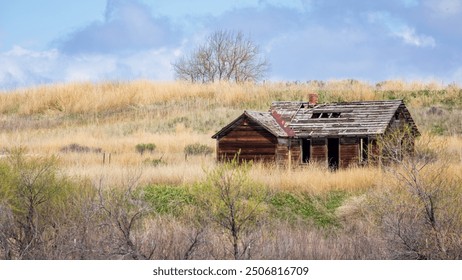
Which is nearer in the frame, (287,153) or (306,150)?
(287,153)

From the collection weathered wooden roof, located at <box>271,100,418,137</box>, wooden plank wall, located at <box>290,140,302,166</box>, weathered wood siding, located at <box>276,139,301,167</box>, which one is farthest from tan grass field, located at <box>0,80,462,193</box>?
weathered wooden roof, located at <box>271,100,418,137</box>

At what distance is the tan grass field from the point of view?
115ft

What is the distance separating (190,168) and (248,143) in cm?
348

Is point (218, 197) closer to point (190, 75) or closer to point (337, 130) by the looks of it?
point (337, 130)

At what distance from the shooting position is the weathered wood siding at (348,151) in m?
27.9

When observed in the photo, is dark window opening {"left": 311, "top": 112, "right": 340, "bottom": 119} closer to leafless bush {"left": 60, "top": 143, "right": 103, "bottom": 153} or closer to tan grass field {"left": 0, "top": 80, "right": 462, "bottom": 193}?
tan grass field {"left": 0, "top": 80, "right": 462, "bottom": 193}

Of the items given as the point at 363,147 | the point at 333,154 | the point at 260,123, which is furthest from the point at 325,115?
the point at 260,123

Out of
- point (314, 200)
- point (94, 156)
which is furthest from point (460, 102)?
point (314, 200)

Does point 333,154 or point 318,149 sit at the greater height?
point 318,149

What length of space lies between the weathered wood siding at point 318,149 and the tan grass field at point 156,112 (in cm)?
220

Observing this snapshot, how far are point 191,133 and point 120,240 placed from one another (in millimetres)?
28181

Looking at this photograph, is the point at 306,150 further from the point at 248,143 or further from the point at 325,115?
the point at 248,143

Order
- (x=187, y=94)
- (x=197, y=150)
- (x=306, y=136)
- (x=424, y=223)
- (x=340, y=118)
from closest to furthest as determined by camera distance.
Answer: (x=424, y=223) → (x=306, y=136) → (x=340, y=118) → (x=197, y=150) → (x=187, y=94)

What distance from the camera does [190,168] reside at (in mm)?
25703
